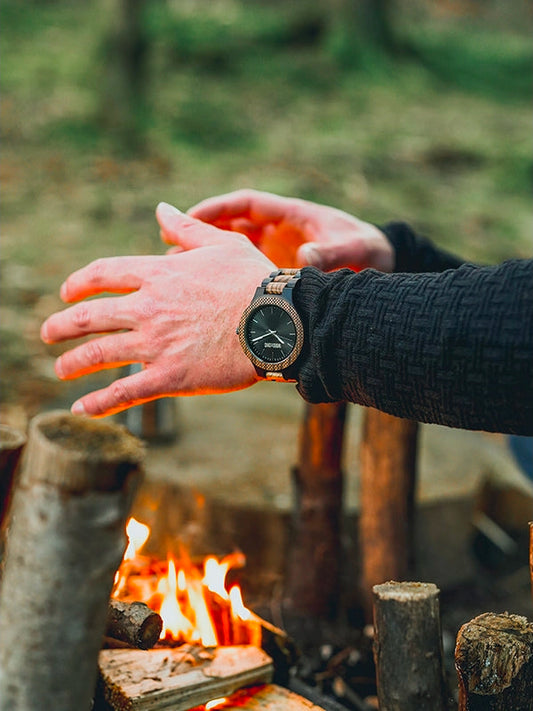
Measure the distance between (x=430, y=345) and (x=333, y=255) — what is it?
33.8 inches

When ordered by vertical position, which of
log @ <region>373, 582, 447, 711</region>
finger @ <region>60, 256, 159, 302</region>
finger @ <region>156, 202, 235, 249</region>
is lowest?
log @ <region>373, 582, 447, 711</region>

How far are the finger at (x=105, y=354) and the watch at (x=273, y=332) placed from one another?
0.78 ft

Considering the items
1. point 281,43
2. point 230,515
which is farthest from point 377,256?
point 281,43

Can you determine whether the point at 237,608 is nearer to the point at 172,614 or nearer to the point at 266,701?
the point at 172,614

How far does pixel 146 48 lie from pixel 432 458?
22.4ft

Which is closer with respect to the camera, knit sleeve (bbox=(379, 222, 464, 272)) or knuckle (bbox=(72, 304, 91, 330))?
knuckle (bbox=(72, 304, 91, 330))

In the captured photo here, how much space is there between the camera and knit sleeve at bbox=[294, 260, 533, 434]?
1.47 metres

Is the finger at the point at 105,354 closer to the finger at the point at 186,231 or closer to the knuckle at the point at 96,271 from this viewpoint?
the knuckle at the point at 96,271

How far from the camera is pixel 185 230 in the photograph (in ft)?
6.64

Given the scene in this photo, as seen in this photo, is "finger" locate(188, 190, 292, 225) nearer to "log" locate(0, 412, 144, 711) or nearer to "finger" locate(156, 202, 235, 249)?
"finger" locate(156, 202, 235, 249)

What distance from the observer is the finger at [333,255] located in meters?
2.27

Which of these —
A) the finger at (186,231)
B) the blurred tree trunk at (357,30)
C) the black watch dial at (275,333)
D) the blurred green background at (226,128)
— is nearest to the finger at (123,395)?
the black watch dial at (275,333)

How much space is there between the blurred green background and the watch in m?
2.84

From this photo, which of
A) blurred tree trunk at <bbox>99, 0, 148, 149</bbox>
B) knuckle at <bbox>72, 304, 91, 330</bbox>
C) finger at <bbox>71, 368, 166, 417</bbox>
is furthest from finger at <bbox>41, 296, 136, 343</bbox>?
blurred tree trunk at <bbox>99, 0, 148, 149</bbox>
